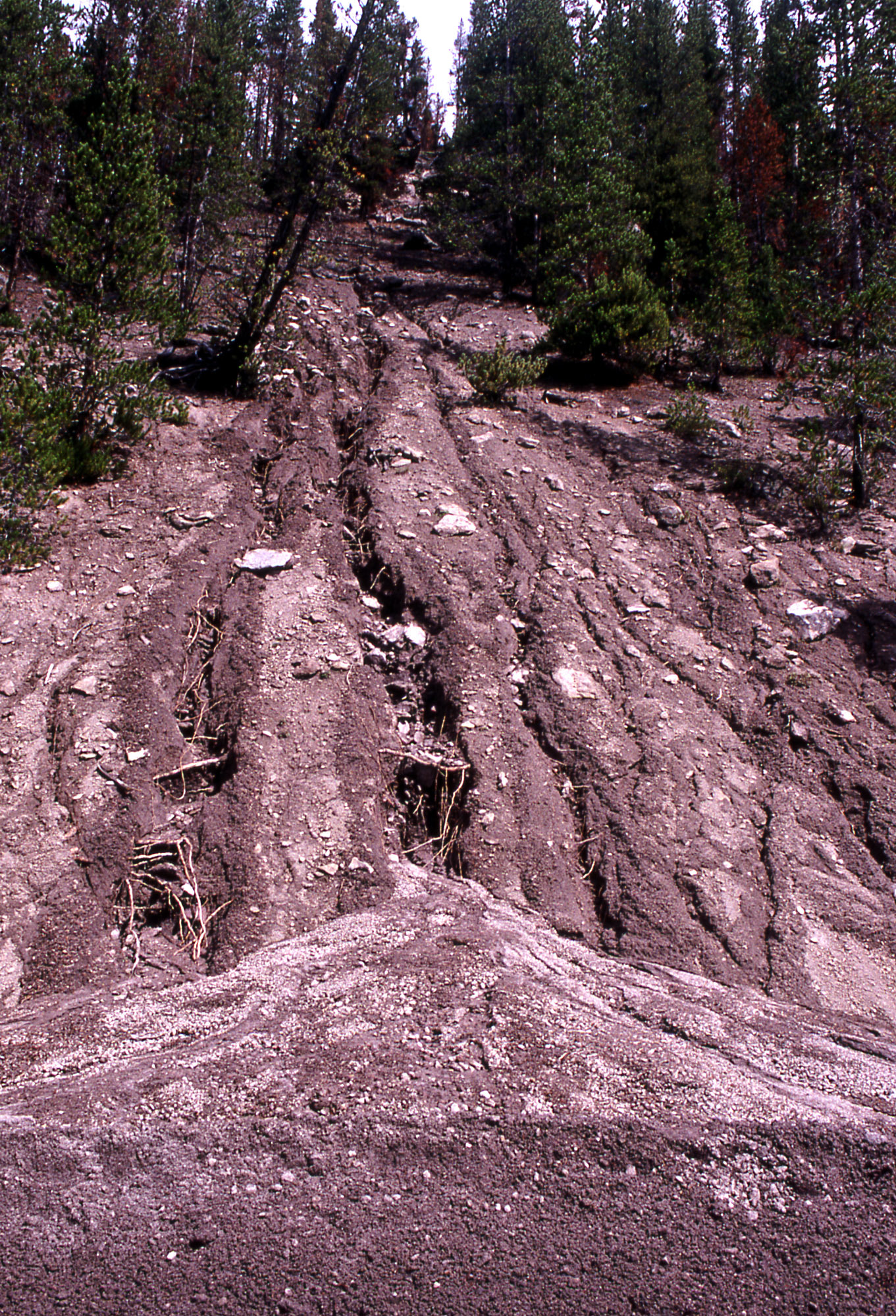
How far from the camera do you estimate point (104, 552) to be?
6641 mm

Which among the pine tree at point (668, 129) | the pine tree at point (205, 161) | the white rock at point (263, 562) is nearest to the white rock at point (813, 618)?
the white rock at point (263, 562)

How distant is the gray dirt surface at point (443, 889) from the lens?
2.56 m

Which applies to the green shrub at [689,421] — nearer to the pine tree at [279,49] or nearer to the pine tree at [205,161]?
the pine tree at [205,161]

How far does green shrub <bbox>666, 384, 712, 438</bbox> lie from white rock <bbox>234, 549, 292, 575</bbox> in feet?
17.4

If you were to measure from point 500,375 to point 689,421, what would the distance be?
238 centimetres

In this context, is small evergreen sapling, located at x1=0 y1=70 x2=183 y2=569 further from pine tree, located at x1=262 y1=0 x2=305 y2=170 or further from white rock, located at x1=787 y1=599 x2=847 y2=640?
pine tree, located at x1=262 y1=0 x2=305 y2=170

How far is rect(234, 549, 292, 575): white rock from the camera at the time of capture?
21.9 feet

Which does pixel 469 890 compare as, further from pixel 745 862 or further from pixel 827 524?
pixel 827 524

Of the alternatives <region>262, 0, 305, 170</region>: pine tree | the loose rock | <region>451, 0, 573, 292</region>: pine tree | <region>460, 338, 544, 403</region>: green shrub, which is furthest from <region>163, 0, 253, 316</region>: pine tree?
<region>262, 0, 305, 170</region>: pine tree

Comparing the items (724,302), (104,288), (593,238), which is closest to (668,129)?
(593,238)

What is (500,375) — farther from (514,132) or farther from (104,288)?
(514,132)

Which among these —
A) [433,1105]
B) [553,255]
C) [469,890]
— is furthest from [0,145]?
[433,1105]

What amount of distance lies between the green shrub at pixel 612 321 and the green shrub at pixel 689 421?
1.86 metres

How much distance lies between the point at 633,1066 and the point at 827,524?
6.38 meters
